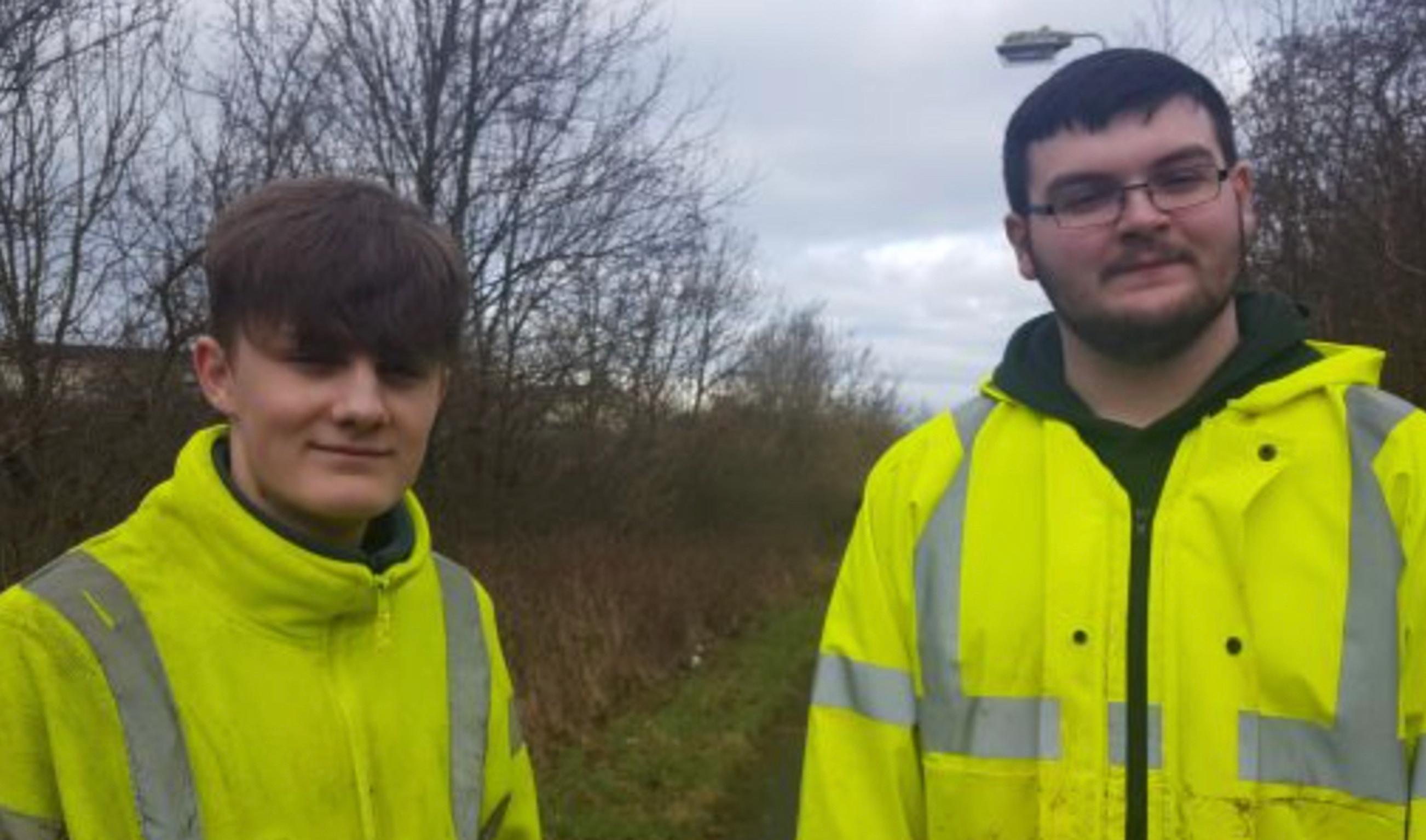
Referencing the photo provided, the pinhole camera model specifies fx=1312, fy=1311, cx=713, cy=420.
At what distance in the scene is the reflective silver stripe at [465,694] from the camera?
2.18 metres

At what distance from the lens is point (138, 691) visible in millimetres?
1871

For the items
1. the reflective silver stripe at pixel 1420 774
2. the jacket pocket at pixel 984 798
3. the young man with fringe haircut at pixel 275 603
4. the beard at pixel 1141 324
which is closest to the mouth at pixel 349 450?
the young man with fringe haircut at pixel 275 603

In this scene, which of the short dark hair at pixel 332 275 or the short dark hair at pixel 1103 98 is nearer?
the short dark hair at pixel 332 275

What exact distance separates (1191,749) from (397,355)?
143cm

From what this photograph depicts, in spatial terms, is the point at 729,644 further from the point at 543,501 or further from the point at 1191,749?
the point at 1191,749

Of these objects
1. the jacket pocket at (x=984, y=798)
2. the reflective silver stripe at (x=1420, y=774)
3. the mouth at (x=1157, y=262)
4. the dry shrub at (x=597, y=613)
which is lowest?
the dry shrub at (x=597, y=613)

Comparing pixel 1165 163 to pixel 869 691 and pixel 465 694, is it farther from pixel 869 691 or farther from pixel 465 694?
pixel 465 694

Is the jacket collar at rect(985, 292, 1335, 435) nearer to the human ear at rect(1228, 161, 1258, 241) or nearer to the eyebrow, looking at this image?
the human ear at rect(1228, 161, 1258, 241)

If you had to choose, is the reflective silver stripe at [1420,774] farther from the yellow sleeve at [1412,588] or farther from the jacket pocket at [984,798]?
the jacket pocket at [984,798]

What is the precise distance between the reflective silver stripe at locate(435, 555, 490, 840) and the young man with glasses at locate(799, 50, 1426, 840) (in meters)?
0.59

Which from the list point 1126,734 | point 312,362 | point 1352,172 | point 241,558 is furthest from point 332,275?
point 1352,172

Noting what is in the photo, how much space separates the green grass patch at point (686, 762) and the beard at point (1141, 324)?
6.06 meters

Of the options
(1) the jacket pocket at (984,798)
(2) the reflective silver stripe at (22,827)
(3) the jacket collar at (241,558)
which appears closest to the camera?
(2) the reflective silver stripe at (22,827)

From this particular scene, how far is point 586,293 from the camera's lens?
1468 cm
